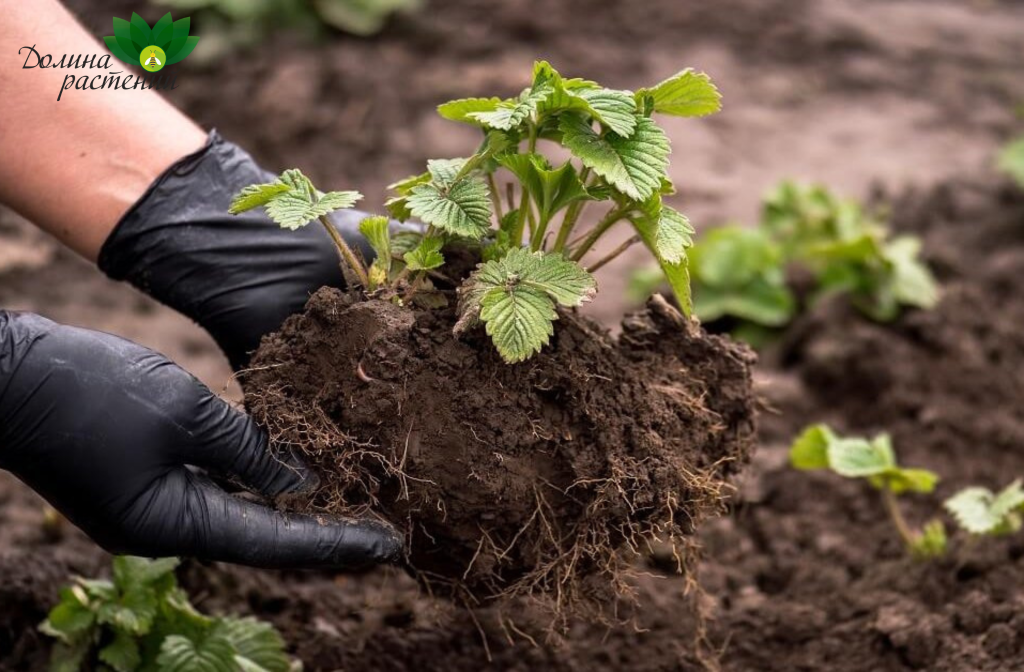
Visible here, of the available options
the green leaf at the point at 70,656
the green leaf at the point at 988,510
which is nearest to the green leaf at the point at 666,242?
the green leaf at the point at 988,510

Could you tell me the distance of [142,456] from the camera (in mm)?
1835

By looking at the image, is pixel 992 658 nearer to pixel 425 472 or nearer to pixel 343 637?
pixel 425 472

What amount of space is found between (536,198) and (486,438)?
1.43 feet

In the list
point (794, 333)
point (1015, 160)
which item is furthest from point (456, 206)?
point (1015, 160)

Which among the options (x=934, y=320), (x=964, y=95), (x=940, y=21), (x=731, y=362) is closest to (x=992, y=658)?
(x=731, y=362)

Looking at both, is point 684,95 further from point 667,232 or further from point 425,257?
point 425,257

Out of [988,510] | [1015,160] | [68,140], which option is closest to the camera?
[68,140]

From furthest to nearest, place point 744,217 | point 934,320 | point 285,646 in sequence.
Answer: point 744,217
point 934,320
point 285,646

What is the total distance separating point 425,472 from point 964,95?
454 centimetres

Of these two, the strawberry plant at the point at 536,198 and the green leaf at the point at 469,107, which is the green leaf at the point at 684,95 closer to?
the strawberry plant at the point at 536,198

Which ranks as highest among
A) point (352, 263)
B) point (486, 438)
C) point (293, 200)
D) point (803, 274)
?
point (293, 200)

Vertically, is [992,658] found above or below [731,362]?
below

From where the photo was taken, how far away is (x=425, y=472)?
1.89m

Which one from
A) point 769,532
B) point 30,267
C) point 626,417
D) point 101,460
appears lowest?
point 30,267
